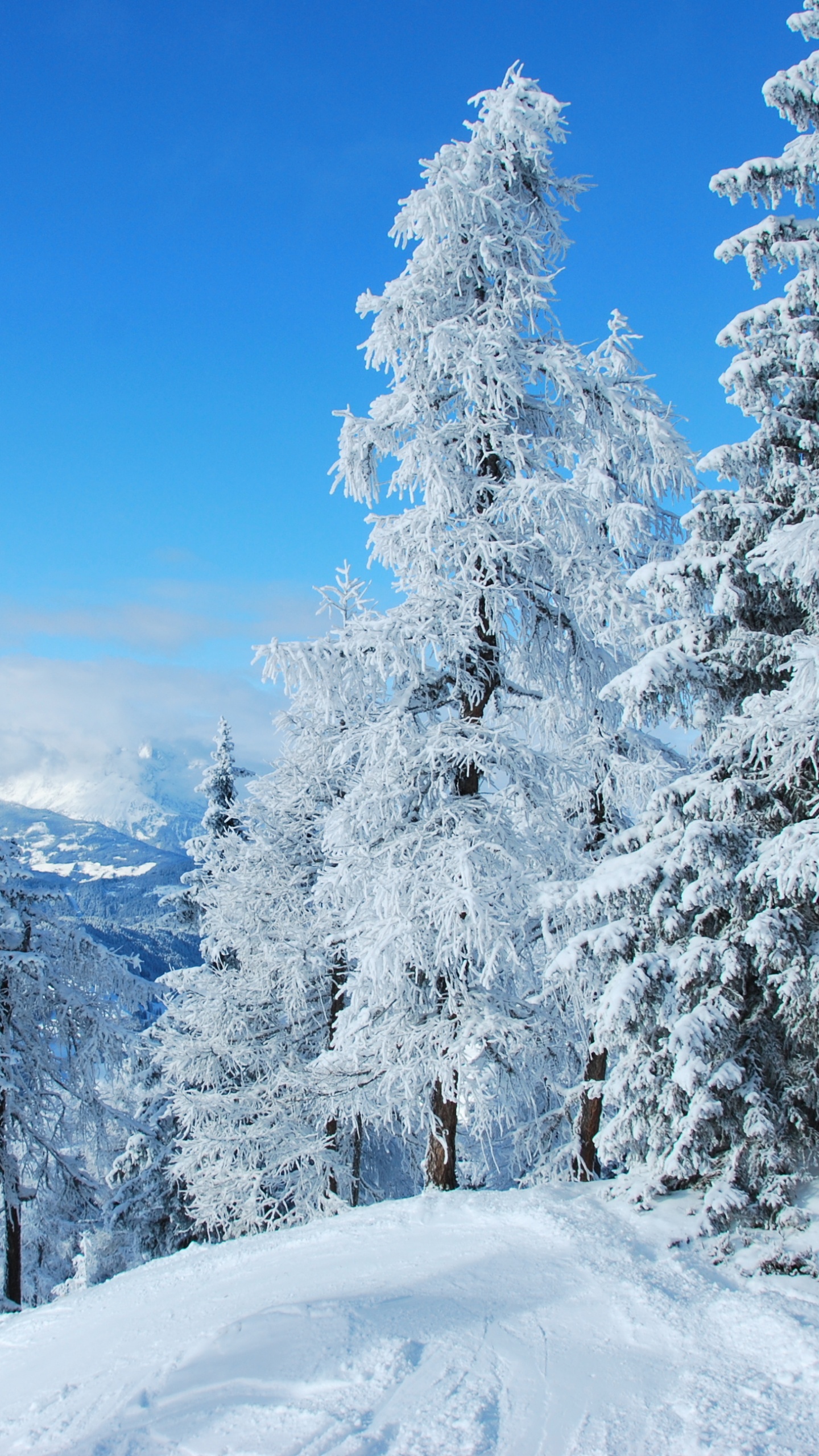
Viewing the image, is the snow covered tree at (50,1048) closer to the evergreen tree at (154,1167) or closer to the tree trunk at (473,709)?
the evergreen tree at (154,1167)

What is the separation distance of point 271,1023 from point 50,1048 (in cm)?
462

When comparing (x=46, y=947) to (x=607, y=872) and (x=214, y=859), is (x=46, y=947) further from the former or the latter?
(x=607, y=872)

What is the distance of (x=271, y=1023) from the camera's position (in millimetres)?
14539

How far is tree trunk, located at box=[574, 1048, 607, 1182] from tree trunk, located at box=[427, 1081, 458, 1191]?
2273mm

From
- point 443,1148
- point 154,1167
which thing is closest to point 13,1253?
point 154,1167

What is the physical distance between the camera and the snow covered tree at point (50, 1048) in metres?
14.4

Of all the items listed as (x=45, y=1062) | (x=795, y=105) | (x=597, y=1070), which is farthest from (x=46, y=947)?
(x=795, y=105)

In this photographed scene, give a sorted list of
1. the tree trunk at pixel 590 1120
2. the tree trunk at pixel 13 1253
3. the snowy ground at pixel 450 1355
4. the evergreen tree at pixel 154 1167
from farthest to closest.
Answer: the evergreen tree at pixel 154 1167
the tree trunk at pixel 13 1253
the tree trunk at pixel 590 1120
the snowy ground at pixel 450 1355

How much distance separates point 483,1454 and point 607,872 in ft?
13.5

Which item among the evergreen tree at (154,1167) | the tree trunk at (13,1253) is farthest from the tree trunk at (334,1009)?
the tree trunk at (13,1253)

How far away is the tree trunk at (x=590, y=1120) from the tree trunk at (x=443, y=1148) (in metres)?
2.27

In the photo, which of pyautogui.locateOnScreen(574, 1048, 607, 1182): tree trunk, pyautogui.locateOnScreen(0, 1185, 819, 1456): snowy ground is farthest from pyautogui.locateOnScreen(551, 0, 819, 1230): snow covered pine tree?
pyautogui.locateOnScreen(574, 1048, 607, 1182): tree trunk

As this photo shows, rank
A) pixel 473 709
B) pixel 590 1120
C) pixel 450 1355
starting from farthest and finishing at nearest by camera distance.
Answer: pixel 590 1120 → pixel 473 709 → pixel 450 1355

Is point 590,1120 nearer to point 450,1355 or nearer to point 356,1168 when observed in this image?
point 450,1355
